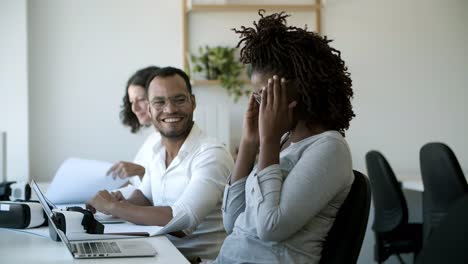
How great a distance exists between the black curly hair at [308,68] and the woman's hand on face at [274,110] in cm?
3

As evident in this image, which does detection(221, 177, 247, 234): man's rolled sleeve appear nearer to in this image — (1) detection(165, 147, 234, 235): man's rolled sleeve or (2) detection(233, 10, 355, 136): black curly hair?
(2) detection(233, 10, 355, 136): black curly hair

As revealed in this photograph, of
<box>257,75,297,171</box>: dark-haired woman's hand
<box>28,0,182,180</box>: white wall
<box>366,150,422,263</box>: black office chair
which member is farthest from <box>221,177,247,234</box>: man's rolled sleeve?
<box>28,0,182,180</box>: white wall

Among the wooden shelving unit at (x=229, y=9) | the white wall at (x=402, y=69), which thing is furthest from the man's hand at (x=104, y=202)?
the white wall at (x=402, y=69)

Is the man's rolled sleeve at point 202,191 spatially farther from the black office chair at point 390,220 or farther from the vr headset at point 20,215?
the black office chair at point 390,220

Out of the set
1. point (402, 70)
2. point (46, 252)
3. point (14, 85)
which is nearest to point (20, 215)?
point (46, 252)

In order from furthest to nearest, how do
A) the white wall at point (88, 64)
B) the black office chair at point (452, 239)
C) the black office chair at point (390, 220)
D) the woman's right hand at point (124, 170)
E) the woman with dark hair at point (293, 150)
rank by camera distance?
the white wall at point (88, 64) < the black office chair at point (390, 220) < the woman's right hand at point (124, 170) < the woman with dark hair at point (293, 150) < the black office chair at point (452, 239)

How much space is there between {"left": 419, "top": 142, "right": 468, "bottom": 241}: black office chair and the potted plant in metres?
1.91

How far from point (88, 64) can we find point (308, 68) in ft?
12.1

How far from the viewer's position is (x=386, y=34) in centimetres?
534

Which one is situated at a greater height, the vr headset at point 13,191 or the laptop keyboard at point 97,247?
the laptop keyboard at point 97,247

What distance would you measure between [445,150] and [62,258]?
2154mm

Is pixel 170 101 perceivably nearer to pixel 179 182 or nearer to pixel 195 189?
pixel 179 182

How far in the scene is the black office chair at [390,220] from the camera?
3896 millimetres

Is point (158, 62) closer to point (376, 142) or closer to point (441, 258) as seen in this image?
point (376, 142)
